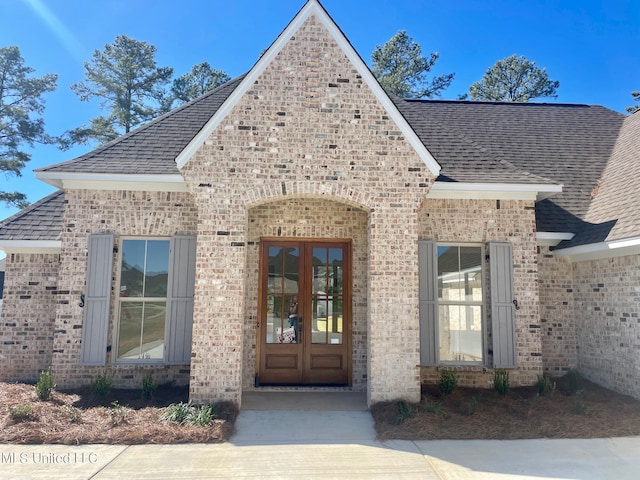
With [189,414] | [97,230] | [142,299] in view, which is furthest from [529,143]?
[97,230]

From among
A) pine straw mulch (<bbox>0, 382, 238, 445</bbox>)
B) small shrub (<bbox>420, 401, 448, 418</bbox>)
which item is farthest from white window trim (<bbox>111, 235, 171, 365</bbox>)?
small shrub (<bbox>420, 401, 448, 418</bbox>)

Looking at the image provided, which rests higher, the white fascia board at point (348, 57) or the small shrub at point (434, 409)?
the white fascia board at point (348, 57)

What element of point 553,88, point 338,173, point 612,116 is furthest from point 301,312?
point 553,88

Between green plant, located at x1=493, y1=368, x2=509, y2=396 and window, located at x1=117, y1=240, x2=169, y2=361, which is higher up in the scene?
window, located at x1=117, y1=240, x2=169, y2=361

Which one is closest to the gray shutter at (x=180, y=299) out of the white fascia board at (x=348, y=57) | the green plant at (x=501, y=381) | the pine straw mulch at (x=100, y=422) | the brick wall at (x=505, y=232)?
the pine straw mulch at (x=100, y=422)

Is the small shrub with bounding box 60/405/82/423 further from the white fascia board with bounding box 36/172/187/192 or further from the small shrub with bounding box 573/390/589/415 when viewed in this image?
the small shrub with bounding box 573/390/589/415

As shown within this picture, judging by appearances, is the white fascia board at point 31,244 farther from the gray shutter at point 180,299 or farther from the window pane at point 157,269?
the gray shutter at point 180,299

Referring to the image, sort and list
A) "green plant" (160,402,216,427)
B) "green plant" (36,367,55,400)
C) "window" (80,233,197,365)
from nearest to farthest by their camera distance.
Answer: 1. "green plant" (160,402,216,427)
2. "green plant" (36,367,55,400)
3. "window" (80,233,197,365)

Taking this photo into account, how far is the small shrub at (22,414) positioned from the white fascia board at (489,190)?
23.0 feet

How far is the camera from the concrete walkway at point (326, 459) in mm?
4586

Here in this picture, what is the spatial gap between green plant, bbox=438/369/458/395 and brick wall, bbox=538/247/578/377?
2.46 m

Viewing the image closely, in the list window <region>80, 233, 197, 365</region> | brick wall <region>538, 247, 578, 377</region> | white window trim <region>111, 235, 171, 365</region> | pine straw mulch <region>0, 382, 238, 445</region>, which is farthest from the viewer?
brick wall <region>538, 247, 578, 377</region>

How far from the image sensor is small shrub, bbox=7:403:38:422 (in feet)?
19.0

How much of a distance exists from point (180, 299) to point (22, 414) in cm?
269
